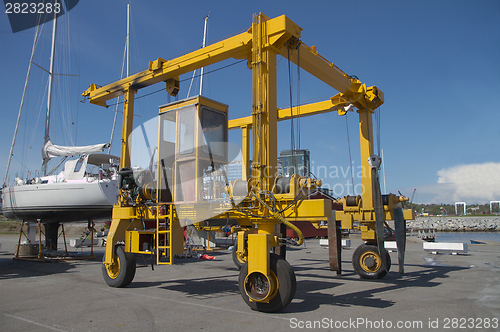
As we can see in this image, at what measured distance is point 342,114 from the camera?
1096 centimetres

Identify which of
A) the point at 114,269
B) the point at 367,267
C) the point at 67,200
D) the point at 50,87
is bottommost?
the point at 367,267

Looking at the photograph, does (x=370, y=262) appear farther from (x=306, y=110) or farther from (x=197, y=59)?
(x=197, y=59)

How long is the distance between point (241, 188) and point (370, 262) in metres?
5.13

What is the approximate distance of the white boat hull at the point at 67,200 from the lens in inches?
571

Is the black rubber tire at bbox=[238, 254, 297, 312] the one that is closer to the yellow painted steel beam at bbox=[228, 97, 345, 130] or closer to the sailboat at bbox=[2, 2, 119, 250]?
the yellow painted steel beam at bbox=[228, 97, 345, 130]

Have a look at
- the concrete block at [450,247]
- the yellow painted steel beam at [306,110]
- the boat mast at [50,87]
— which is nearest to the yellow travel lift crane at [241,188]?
the yellow painted steel beam at [306,110]

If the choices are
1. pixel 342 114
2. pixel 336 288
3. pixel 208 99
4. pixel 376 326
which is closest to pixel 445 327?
pixel 376 326

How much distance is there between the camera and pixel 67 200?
1466 cm

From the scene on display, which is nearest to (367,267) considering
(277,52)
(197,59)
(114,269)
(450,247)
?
(277,52)

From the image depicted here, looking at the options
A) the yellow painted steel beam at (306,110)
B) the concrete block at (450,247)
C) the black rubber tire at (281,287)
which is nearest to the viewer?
the black rubber tire at (281,287)

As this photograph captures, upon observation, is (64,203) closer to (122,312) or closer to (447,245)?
(122,312)

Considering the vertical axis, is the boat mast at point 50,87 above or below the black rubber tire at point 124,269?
above

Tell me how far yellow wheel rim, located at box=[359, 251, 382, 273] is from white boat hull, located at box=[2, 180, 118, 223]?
10062mm

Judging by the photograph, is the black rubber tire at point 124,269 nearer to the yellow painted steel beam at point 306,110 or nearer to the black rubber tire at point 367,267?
the yellow painted steel beam at point 306,110
